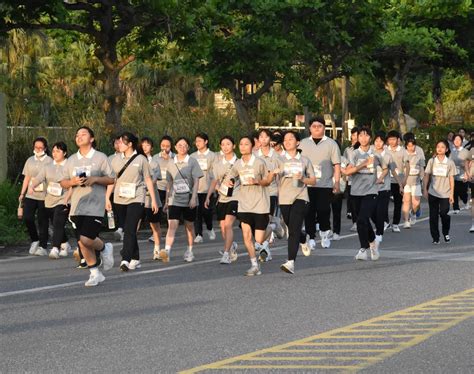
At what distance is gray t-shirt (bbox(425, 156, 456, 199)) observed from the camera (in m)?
20.0

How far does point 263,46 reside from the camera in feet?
95.0

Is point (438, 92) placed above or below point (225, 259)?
above

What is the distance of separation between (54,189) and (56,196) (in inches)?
4.4

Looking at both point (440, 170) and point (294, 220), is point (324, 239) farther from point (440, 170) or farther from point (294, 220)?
point (294, 220)

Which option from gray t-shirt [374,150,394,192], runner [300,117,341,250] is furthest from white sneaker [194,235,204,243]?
gray t-shirt [374,150,394,192]

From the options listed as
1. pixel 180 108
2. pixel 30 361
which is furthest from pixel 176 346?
pixel 180 108

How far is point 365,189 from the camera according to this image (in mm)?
17344

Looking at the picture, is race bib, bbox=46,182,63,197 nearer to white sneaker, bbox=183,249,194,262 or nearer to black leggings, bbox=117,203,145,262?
white sneaker, bbox=183,249,194,262

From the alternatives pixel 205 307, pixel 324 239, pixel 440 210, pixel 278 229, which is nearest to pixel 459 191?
pixel 440 210

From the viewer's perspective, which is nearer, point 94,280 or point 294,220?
point 94,280

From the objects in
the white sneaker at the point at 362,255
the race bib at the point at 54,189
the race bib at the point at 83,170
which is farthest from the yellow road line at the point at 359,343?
the race bib at the point at 54,189

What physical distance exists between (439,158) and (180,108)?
480 inches

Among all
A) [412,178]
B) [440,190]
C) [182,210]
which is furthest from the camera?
[412,178]

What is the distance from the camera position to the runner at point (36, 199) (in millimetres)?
17734
